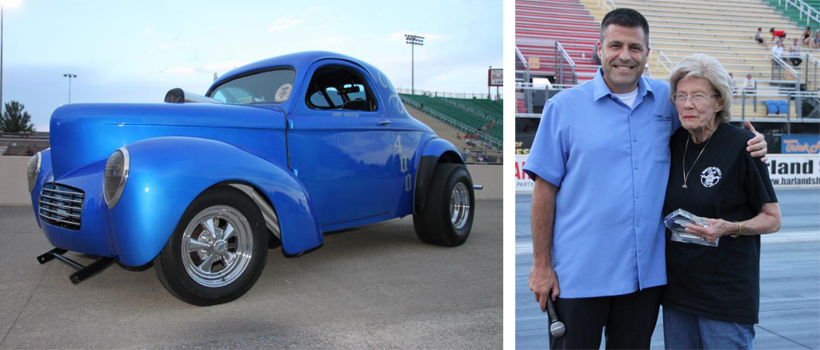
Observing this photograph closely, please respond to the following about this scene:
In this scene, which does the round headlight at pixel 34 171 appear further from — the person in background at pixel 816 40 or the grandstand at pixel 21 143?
the person in background at pixel 816 40

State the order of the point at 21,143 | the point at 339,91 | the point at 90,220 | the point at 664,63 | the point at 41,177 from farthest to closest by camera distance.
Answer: the point at 664,63 < the point at 21,143 < the point at 339,91 < the point at 41,177 < the point at 90,220

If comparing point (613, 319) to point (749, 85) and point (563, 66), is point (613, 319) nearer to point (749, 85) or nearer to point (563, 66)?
point (563, 66)

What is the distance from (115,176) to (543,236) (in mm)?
2440

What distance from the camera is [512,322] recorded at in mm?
2115

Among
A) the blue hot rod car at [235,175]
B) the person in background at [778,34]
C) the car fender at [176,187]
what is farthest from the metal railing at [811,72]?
the car fender at [176,187]

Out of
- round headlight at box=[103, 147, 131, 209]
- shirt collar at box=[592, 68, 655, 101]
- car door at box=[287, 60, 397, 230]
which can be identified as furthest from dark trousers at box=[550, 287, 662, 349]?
car door at box=[287, 60, 397, 230]

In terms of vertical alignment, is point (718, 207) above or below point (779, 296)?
above

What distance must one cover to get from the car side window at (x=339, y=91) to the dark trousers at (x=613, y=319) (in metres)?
3.13

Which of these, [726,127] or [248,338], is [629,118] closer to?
[726,127]

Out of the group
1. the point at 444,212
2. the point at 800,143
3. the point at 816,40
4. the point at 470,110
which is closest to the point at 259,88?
the point at 444,212

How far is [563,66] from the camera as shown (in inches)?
552

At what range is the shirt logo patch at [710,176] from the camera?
1.74 meters

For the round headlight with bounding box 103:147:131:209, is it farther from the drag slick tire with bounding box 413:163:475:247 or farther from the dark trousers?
the drag slick tire with bounding box 413:163:475:247

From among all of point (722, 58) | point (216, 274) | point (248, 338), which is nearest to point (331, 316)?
point (248, 338)
